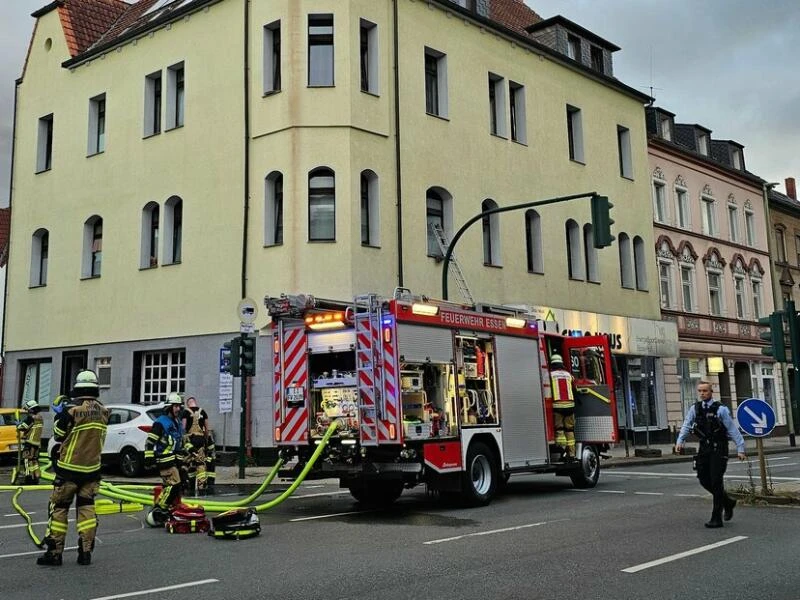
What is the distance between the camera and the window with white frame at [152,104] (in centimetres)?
2548

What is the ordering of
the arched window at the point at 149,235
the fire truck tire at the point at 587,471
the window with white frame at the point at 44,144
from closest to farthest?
1. the fire truck tire at the point at 587,471
2. the arched window at the point at 149,235
3. the window with white frame at the point at 44,144

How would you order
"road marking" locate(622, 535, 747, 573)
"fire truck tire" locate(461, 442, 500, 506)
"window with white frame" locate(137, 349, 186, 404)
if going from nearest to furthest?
"road marking" locate(622, 535, 747, 573) → "fire truck tire" locate(461, 442, 500, 506) → "window with white frame" locate(137, 349, 186, 404)

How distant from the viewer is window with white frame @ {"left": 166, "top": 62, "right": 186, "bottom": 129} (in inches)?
979

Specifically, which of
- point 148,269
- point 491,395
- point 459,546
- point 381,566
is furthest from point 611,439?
point 148,269

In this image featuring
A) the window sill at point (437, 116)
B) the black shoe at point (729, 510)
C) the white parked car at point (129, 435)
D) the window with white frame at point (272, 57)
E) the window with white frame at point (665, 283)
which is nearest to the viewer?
the black shoe at point (729, 510)

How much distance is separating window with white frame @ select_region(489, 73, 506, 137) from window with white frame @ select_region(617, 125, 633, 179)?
275 inches

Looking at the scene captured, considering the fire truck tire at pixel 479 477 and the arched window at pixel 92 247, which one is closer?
the fire truck tire at pixel 479 477

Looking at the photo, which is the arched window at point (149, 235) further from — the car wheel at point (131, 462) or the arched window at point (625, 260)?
the arched window at point (625, 260)

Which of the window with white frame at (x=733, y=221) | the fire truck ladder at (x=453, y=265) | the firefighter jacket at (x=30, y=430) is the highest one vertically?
the window with white frame at (x=733, y=221)

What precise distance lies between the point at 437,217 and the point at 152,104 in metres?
9.30

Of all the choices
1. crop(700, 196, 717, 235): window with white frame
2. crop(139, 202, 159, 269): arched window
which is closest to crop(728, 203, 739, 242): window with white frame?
crop(700, 196, 717, 235): window with white frame

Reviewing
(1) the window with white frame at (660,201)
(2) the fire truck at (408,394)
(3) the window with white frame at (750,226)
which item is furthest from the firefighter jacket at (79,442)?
(3) the window with white frame at (750,226)

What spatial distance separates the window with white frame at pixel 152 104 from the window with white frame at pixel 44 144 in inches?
199

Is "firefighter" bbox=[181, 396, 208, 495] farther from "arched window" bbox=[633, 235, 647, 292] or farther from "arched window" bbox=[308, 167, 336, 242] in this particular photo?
"arched window" bbox=[633, 235, 647, 292]
